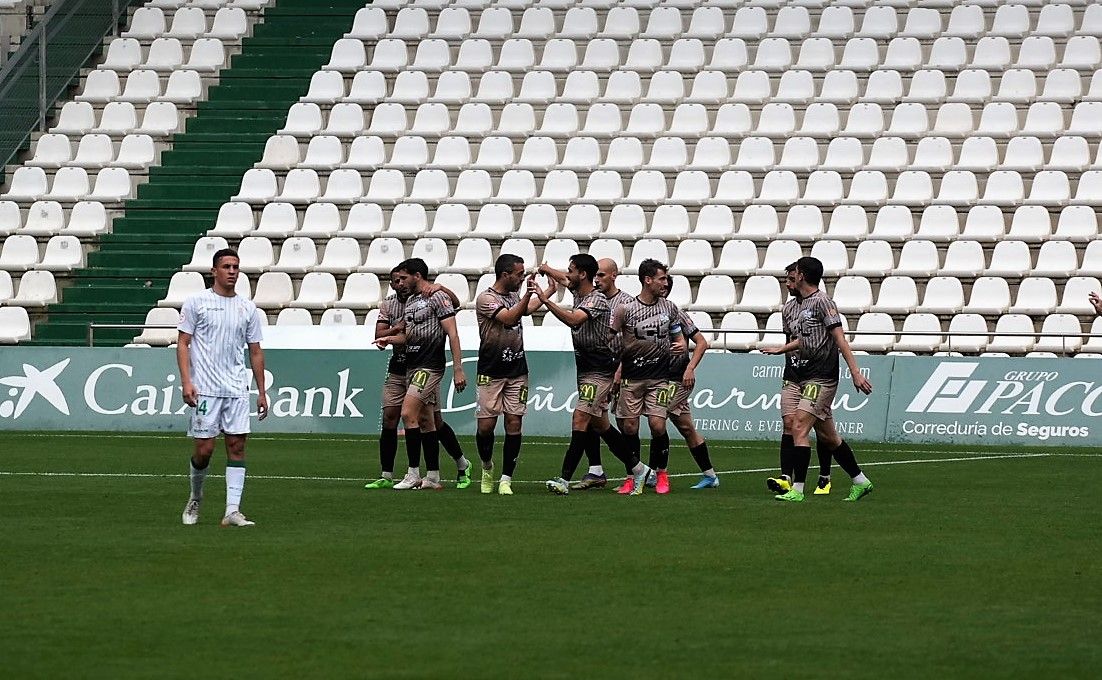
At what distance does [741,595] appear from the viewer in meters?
9.55

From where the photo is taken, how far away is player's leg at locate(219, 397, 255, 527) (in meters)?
12.7

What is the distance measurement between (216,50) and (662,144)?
9308mm

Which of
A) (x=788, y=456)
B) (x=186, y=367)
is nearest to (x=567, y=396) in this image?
(x=788, y=456)

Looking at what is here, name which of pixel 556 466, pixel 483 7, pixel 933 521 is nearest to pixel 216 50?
pixel 483 7

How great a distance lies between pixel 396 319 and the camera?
17000 mm

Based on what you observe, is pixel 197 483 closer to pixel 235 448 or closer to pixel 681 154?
pixel 235 448

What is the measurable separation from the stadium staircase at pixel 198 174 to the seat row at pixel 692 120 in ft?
3.29

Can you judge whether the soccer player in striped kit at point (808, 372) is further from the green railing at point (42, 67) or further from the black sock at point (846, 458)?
the green railing at point (42, 67)

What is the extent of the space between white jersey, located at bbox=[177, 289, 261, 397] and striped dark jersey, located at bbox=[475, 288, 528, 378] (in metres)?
3.44

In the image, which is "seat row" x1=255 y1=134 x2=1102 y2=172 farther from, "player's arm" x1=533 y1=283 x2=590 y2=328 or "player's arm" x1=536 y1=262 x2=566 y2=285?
"player's arm" x1=536 y1=262 x2=566 y2=285

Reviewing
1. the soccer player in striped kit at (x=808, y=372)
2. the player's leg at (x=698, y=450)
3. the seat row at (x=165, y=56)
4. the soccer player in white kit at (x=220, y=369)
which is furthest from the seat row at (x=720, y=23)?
the soccer player in white kit at (x=220, y=369)

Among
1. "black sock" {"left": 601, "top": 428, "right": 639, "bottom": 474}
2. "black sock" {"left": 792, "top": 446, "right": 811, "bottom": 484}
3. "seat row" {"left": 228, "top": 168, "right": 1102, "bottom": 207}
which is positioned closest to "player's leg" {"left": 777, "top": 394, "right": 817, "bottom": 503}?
"black sock" {"left": 792, "top": 446, "right": 811, "bottom": 484}

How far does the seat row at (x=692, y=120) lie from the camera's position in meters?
29.5

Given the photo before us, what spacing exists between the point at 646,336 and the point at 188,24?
2127 centimetres
